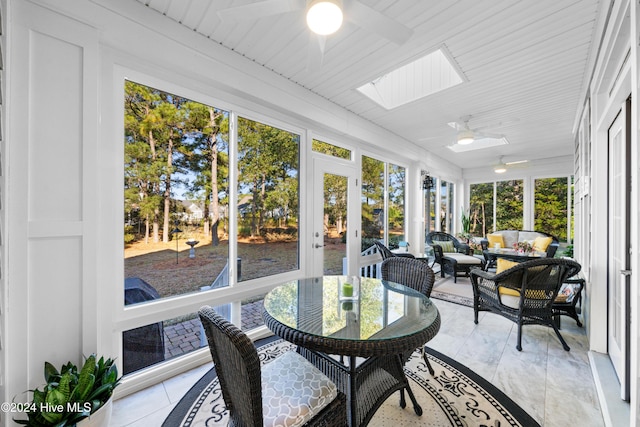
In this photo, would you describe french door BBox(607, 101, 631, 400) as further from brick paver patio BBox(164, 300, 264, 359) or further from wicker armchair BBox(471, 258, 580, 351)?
brick paver patio BBox(164, 300, 264, 359)

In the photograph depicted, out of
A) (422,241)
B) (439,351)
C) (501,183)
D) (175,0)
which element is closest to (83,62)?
(175,0)

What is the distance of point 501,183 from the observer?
7.17 m

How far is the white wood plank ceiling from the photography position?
1.79 m

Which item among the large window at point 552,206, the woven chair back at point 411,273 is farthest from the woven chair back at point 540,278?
the large window at point 552,206

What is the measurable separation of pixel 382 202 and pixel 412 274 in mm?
2379

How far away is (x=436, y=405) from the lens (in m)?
1.73

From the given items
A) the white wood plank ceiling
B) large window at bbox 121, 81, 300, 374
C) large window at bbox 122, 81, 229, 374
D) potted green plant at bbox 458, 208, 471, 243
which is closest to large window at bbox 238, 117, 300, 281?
large window at bbox 121, 81, 300, 374

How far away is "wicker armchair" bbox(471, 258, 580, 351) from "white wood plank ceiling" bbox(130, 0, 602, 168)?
6.12 feet

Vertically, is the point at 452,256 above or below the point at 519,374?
above

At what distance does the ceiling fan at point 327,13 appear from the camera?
4.33 ft

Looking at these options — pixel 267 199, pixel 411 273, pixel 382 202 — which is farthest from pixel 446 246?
pixel 267 199

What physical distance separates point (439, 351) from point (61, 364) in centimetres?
283

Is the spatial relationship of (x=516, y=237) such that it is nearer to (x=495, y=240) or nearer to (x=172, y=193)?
(x=495, y=240)

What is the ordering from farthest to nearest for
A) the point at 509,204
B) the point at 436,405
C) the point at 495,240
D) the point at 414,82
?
→ the point at 509,204 → the point at 495,240 → the point at 414,82 → the point at 436,405
